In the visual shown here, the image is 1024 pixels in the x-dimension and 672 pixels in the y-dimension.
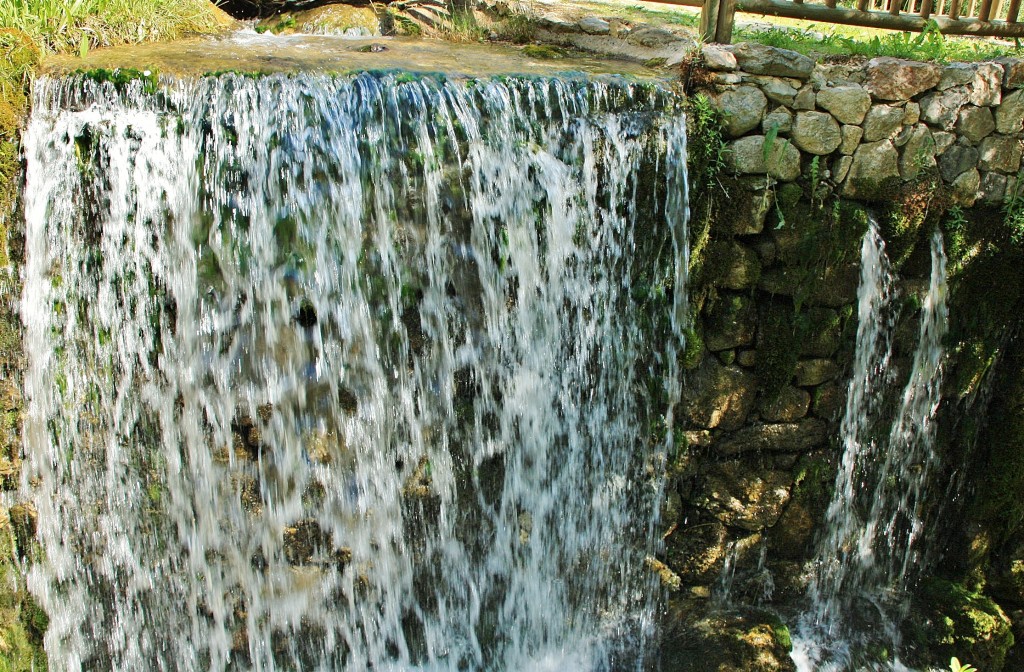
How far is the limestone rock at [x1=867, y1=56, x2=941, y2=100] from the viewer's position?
3.89 meters

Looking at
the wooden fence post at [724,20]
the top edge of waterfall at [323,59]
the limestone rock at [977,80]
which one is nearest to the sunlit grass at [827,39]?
A: the limestone rock at [977,80]

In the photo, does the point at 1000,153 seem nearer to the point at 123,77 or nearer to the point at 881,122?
the point at 881,122

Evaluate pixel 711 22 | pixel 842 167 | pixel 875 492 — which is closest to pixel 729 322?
pixel 842 167

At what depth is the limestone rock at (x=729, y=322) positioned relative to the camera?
406 cm

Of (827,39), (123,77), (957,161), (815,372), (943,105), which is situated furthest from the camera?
(827,39)

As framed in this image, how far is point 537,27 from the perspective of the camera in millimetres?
4879

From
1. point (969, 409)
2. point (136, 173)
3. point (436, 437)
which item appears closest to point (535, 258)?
point (436, 437)

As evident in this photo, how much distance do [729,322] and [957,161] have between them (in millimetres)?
1426

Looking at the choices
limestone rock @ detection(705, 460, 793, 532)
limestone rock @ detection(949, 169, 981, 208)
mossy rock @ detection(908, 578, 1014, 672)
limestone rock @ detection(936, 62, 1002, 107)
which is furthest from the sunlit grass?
mossy rock @ detection(908, 578, 1014, 672)

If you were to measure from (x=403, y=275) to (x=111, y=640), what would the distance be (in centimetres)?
217

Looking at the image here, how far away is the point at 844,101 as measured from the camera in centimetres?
387

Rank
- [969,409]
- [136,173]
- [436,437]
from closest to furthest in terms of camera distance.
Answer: [136,173] → [436,437] → [969,409]

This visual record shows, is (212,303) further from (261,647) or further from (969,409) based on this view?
(969,409)

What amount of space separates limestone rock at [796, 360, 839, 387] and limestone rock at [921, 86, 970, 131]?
4.29 ft
